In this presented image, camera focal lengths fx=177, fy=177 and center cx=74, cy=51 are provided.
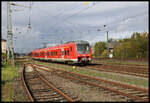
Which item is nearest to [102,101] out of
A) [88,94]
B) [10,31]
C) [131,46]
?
[88,94]

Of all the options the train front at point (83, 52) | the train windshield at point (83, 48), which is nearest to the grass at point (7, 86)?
the train front at point (83, 52)

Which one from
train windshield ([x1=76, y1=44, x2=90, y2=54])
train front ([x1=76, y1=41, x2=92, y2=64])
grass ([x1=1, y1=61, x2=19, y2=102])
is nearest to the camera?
grass ([x1=1, y1=61, x2=19, y2=102])

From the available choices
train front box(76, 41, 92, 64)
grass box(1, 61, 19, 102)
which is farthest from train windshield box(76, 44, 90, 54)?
grass box(1, 61, 19, 102)

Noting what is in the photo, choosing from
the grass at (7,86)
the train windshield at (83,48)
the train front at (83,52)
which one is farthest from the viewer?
the train windshield at (83,48)

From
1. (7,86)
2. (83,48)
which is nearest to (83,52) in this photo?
(83,48)

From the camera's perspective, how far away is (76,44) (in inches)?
850

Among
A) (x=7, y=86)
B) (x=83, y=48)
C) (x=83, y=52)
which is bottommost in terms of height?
(x=7, y=86)

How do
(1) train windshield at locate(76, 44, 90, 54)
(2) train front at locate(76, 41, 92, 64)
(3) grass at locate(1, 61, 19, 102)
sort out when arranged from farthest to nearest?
(1) train windshield at locate(76, 44, 90, 54)
(2) train front at locate(76, 41, 92, 64)
(3) grass at locate(1, 61, 19, 102)

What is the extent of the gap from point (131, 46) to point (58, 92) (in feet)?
122

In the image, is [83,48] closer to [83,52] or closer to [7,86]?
[83,52]

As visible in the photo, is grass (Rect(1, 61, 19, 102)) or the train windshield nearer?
grass (Rect(1, 61, 19, 102))

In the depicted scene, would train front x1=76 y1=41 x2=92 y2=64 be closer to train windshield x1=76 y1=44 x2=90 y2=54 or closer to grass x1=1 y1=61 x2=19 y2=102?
train windshield x1=76 y1=44 x2=90 y2=54

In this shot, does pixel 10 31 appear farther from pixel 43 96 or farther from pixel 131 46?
pixel 131 46

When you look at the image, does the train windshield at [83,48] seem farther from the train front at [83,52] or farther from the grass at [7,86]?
the grass at [7,86]
